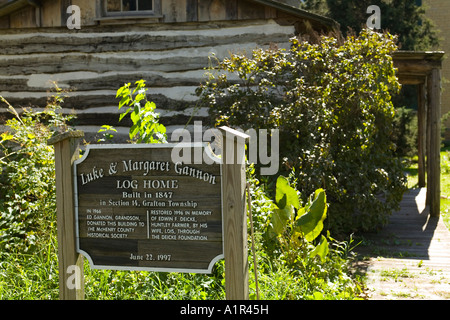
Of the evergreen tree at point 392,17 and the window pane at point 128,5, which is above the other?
the evergreen tree at point 392,17

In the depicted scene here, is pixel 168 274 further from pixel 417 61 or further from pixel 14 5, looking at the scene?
pixel 417 61

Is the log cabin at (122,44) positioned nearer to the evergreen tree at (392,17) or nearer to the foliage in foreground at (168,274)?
the foliage in foreground at (168,274)

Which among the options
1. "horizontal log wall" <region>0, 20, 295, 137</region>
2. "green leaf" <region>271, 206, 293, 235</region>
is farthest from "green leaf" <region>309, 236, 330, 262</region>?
"horizontal log wall" <region>0, 20, 295, 137</region>

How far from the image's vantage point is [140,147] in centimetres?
381

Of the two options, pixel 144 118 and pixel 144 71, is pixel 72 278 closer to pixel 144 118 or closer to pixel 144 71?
pixel 144 118

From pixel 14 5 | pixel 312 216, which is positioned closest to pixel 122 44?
pixel 14 5

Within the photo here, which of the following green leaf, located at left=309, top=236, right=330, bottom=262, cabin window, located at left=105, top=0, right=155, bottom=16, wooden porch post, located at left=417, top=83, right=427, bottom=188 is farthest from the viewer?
wooden porch post, located at left=417, top=83, right=427, bottom=188

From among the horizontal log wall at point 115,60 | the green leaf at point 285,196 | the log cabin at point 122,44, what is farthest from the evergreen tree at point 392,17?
the green leaf at point 285,196

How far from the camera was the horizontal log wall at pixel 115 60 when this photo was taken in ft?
28.9

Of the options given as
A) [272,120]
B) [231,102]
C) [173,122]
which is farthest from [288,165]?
[173,122]

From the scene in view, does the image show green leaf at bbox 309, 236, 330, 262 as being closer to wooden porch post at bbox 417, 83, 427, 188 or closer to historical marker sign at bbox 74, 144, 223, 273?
historical marker sign at bbox 74, 144, 223, 273

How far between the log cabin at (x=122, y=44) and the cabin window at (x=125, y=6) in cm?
2

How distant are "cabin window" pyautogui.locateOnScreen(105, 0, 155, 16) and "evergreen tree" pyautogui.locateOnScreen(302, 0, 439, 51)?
761cm

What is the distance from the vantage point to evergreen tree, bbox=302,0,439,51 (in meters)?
15.2
